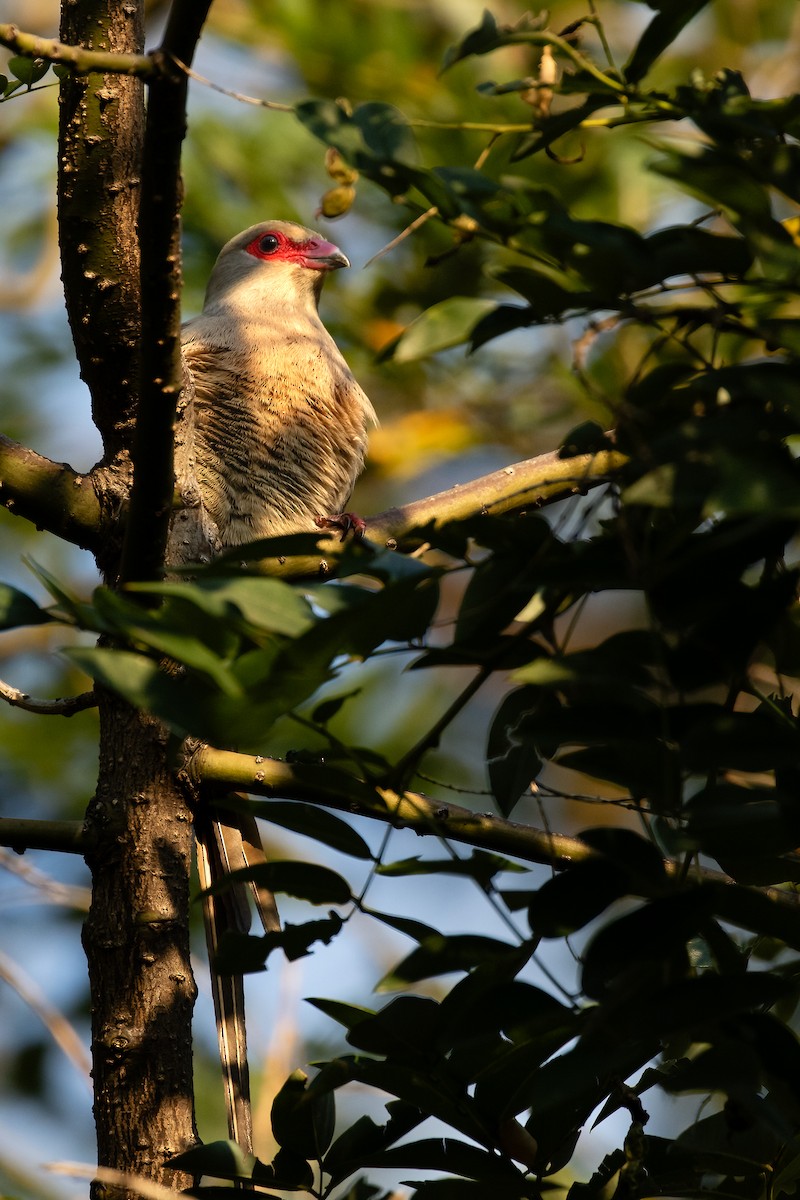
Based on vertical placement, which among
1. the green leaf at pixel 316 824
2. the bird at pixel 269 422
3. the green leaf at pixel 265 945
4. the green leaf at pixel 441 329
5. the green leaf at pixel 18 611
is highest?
the bird at pixel 269 422

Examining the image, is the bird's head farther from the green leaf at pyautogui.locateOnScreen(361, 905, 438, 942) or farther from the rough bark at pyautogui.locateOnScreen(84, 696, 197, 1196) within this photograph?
the green leaf at pyautogui.locateOnScreen(361, 905, 438, 942)

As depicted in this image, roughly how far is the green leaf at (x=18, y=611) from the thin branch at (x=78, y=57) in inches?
24.0

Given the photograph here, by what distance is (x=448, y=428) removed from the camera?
208 inches

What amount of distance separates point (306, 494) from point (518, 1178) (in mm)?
2467

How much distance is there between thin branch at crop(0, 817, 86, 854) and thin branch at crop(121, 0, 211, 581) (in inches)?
16.5

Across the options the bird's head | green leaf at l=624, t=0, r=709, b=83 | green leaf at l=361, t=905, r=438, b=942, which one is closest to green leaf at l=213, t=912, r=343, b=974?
green leaf at l=361, t=905, r=438, b=942

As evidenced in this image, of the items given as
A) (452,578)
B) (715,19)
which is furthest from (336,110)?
(715,19)

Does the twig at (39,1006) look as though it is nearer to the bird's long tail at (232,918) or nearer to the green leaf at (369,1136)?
the bird's long tail at (232,918)

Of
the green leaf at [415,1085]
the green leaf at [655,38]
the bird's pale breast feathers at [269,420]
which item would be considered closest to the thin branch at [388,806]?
the green leaf at [415,1085]

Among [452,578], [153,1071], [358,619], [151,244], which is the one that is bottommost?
[153,1071]

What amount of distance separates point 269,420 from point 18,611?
2491mm

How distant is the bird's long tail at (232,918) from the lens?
2117 mm

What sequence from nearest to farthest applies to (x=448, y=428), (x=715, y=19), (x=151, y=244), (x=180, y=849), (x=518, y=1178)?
(x=518, y=1178) → (x=151, y=244) → (x=180, y=849) → (x=448, y=428) → (x=715, y=19)

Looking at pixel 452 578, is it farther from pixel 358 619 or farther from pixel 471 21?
pixel 358 619
